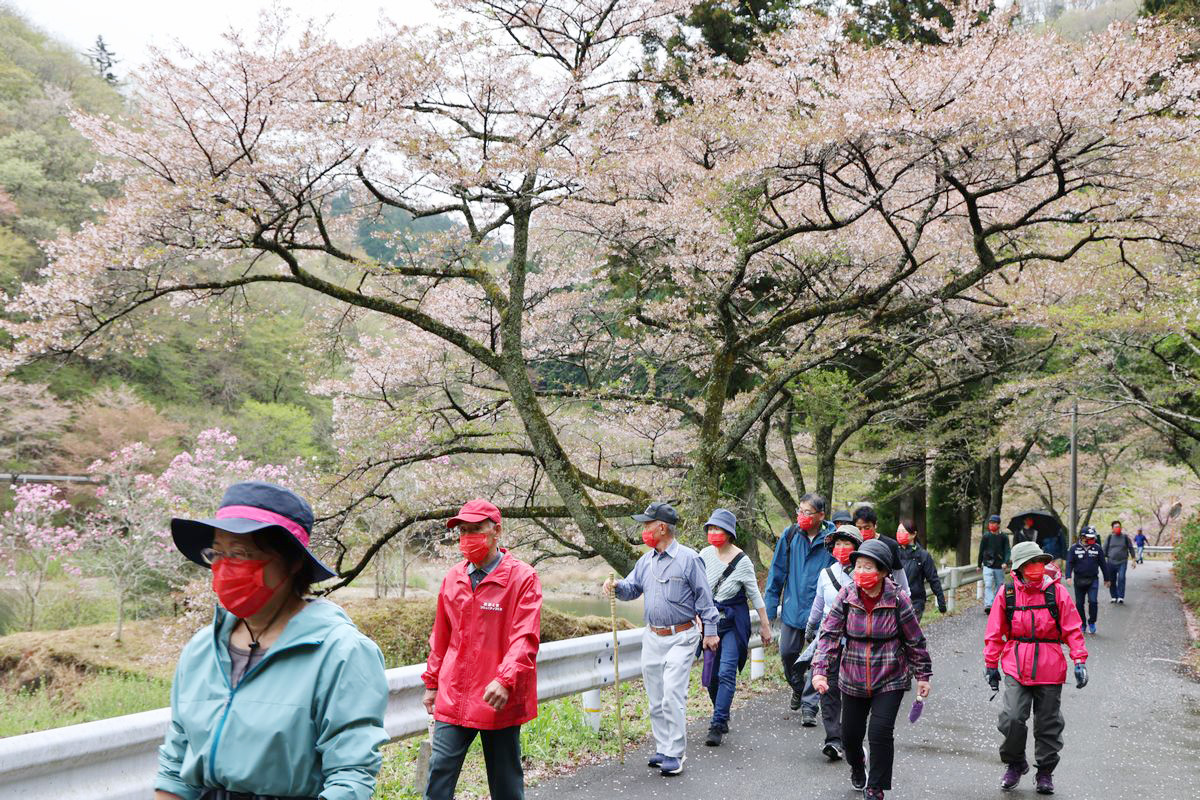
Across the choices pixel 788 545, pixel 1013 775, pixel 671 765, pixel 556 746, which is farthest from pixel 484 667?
pixel 788 545

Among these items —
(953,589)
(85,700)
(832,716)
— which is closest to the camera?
(832,716)

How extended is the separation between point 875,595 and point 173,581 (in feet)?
73.9

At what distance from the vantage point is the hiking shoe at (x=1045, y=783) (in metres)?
6.25

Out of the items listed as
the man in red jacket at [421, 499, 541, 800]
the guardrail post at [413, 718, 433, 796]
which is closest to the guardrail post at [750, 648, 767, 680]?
the guardrail post at [413, 718, 433, 796]

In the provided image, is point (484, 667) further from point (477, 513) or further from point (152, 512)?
point (152, 512)

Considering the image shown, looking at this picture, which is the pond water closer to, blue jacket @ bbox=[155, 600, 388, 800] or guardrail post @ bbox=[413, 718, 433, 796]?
guardrail post @ bbox=[413, 718, 433, 796]

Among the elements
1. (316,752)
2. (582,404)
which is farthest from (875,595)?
(582,404)

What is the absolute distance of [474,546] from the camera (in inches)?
176

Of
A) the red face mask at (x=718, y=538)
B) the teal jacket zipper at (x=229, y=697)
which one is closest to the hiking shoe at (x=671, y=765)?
the red face mask at (x=718, y=538)

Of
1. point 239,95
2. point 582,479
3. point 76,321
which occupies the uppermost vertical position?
point 239,95

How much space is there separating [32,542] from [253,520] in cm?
2402

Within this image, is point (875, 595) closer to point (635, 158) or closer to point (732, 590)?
point (732, 590)

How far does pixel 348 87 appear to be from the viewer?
10.6 m

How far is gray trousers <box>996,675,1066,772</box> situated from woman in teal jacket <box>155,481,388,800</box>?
5.48m
